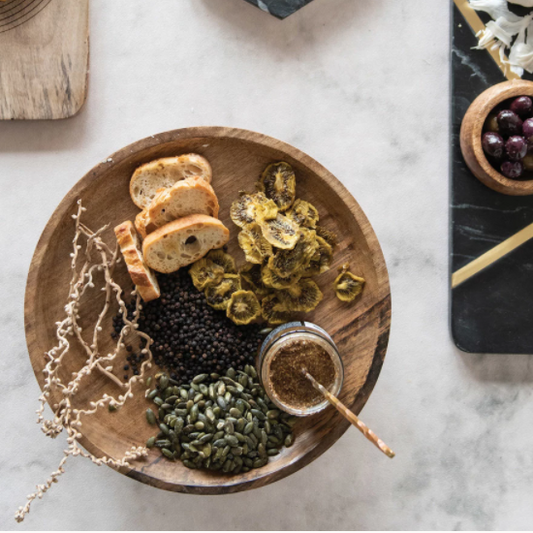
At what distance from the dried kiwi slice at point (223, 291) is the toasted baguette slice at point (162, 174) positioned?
37 centimetres

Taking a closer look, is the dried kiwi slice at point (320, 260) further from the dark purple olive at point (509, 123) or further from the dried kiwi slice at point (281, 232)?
the dark purple olive at point (509, 123)

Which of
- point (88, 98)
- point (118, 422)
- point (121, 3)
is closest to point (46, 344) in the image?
point (118, 422)

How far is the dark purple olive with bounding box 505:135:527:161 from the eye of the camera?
1.95m

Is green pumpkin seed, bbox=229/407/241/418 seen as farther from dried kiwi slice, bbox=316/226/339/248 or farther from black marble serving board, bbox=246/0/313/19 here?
black marble serving board, bbox=246/0/313/19

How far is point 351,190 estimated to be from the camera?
223 cm

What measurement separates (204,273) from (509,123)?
50.0 inches

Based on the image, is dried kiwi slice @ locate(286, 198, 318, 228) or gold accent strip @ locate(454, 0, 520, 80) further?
gold accent strip @ locate(454, 0, 520, 80)

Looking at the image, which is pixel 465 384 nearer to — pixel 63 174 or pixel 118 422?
pixel 118 422

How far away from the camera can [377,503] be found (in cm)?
229

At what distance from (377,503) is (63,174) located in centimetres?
193

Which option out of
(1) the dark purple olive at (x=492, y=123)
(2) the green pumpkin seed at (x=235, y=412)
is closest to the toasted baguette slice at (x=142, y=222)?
(2) the green pumpkin seed at (x=235, y=412)

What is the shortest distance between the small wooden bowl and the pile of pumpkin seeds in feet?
3.87

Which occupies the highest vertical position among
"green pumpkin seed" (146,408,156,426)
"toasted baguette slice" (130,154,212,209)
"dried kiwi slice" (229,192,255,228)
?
"toasted baguette slice" (130,154,212,209)

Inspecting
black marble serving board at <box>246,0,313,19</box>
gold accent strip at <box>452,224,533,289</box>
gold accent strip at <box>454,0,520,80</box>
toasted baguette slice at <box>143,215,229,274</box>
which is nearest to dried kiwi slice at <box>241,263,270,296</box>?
toasted baguette slice at <box>143,215,229,274</box>
